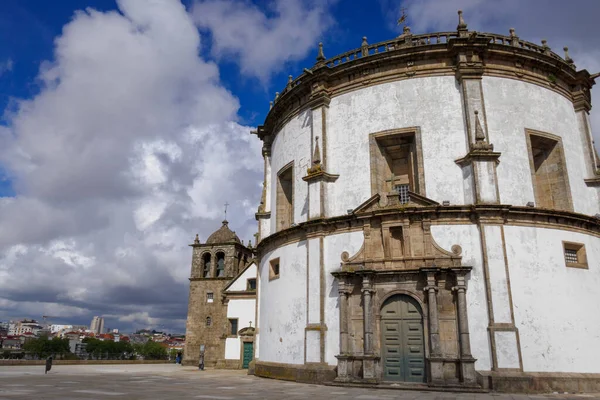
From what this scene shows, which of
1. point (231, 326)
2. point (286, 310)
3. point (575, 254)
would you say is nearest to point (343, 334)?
point (286, 310)

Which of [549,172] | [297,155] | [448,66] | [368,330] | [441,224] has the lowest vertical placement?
[368,330]

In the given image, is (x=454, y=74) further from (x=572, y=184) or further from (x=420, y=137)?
(x=572, y=184)

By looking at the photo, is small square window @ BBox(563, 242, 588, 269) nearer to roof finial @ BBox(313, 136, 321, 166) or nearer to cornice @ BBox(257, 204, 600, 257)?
cornice @ BBox(257, 204, 600, 257)

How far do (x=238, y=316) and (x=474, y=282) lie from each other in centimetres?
2172

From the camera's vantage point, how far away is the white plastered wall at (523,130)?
16.5 metres

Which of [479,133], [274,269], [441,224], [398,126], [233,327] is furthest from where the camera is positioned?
[233,327]

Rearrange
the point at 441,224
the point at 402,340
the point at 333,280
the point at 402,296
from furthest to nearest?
the point at 333,280 < the point at 441,224 < the point at 402,296 < the point at 402,340

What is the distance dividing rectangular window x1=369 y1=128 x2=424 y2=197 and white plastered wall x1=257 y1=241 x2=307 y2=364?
157 inches

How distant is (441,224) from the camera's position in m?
15.7

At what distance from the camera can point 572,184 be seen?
57.8 feet

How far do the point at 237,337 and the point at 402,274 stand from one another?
20.2 meters

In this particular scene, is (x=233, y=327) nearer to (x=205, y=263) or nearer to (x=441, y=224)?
(x=205, y=263)

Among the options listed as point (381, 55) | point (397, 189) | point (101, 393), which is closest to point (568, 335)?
point (397, 189)

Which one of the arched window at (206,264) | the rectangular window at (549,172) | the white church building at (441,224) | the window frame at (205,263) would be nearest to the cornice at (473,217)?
the white church building at (441,224)
